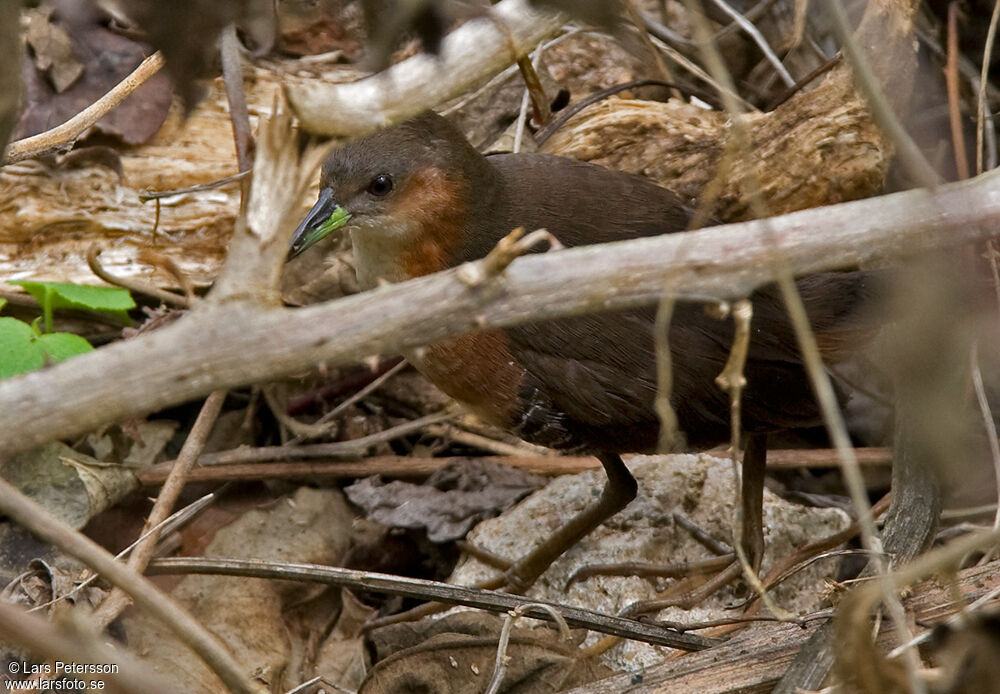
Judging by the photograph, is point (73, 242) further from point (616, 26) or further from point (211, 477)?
point (616, 26)

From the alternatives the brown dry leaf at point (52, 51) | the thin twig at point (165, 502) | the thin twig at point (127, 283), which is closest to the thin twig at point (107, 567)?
the thin twig at point (165, 502)

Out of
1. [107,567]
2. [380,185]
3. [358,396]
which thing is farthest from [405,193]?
[107,567]

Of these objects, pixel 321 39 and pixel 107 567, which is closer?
pixel 107 567

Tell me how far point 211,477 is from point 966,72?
2887 millimetres

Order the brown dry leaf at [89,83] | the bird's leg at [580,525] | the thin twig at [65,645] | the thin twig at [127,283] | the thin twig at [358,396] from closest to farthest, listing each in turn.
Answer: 1. the thin twig at [65,645]
2. the thin twig at [127,283]
3. the bird's leg at [580,525]
4. the thin twig at [358,396]
5. the brown dry leaf at [89,83]

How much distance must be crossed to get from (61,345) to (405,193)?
101 centimetres

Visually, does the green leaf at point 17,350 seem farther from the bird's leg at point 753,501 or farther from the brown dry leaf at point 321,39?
the bird's leg at point 753,501

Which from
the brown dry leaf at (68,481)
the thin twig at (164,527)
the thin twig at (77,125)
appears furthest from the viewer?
the brown dry leaf at (68,481)

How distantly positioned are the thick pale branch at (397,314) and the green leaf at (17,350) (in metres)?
1.55

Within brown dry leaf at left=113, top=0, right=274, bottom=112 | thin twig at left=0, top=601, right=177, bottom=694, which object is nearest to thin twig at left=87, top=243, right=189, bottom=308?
brown dry leaf at left=113, top=0, right=274, bottom=112

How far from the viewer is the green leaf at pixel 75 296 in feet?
10.6

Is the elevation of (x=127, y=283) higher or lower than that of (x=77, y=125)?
lower

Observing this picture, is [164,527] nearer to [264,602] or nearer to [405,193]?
[264,602]

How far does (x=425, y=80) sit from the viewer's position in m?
1.84
